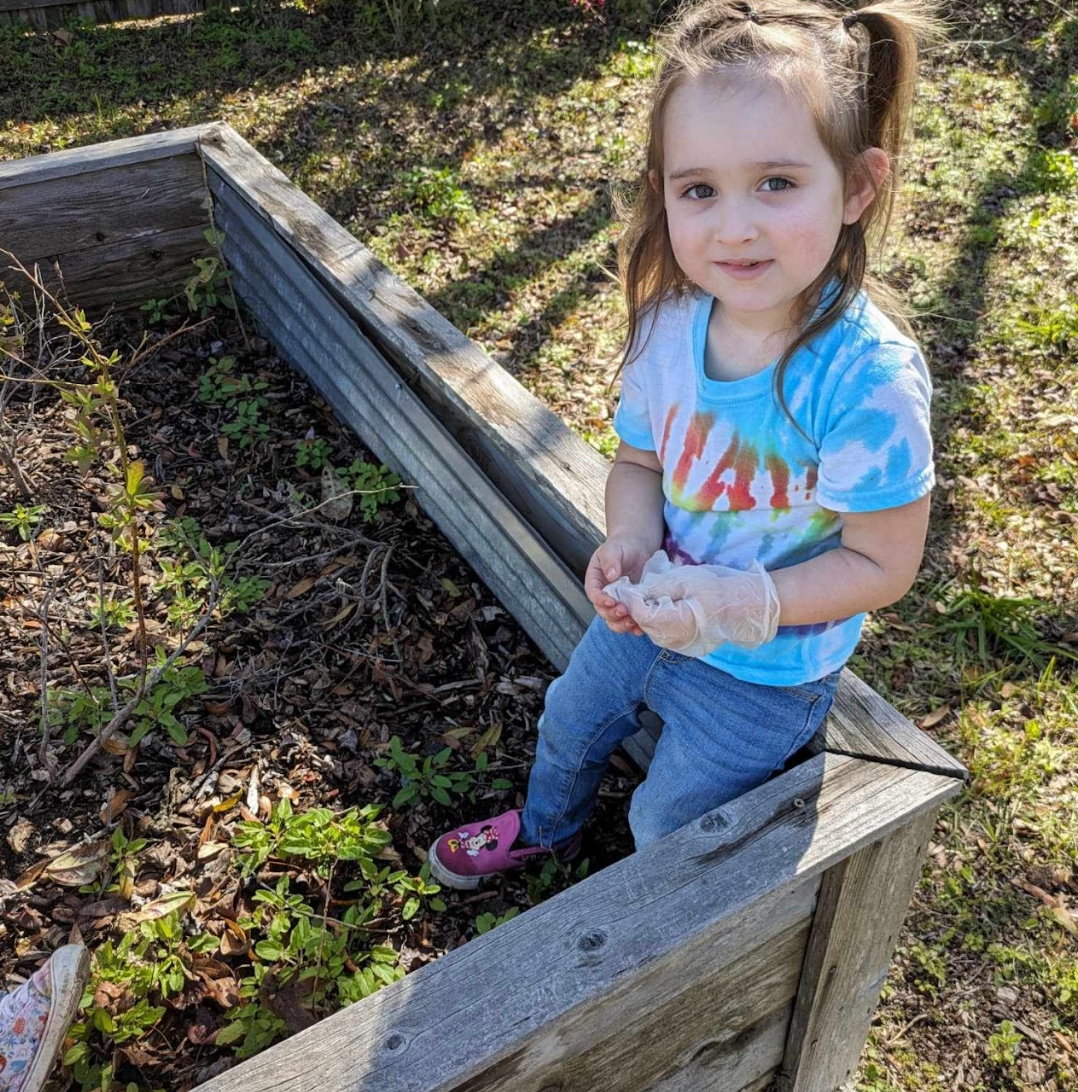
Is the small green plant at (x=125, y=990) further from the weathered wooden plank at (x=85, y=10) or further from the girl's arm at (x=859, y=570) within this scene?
the weathered wooden plank at (x=85, y=10)

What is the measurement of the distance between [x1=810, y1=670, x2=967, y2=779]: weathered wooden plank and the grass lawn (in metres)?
0.84

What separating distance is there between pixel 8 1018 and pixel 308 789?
74cm

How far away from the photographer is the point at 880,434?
1.47 m

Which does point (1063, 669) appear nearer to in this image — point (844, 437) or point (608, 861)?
point (608, 861)

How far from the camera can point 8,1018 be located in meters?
1.68

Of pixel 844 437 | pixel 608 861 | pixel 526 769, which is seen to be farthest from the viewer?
pixel 526 769

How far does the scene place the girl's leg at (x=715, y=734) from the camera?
1720mm

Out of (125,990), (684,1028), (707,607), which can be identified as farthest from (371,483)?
(684,1028)

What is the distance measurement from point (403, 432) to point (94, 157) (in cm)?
150

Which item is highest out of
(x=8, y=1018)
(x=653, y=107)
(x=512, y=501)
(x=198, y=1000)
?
(x=653, y=107)

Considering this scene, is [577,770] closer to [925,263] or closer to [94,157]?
[94,157]

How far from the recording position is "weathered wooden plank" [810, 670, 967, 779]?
164cm

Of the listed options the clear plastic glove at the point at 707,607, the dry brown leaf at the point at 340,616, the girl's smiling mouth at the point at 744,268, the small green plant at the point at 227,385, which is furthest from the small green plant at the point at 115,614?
the girl's smiling mouth at the point at 744,268

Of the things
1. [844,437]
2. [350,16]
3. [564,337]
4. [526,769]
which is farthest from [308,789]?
[350,16]
